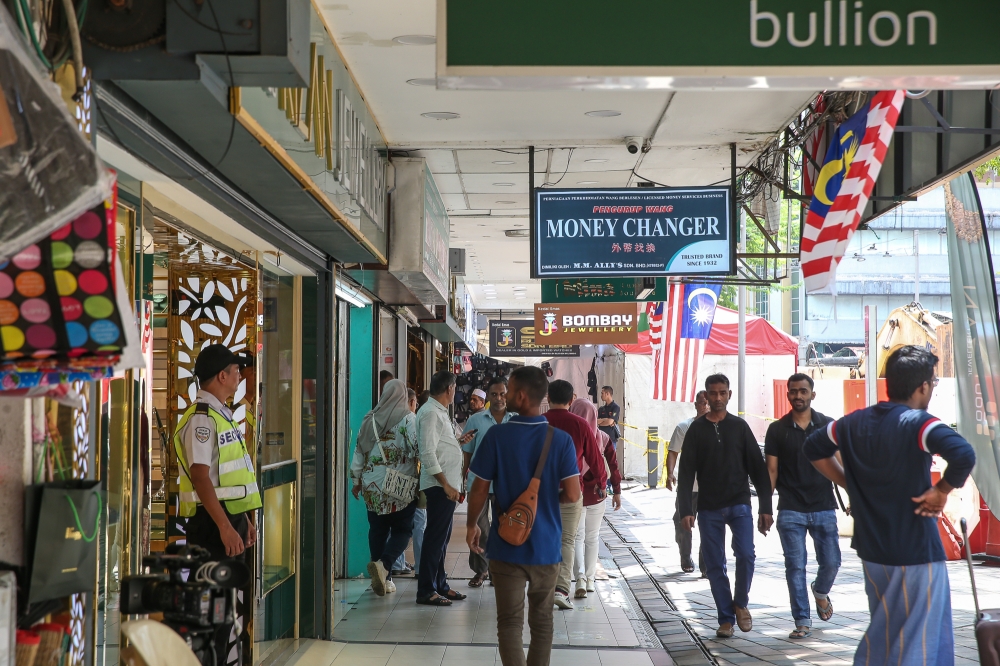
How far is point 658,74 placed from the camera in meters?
2.57

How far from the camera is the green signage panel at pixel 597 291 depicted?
38.6 feet

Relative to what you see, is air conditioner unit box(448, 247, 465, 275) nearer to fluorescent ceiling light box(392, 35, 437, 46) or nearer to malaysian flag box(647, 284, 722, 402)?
malaysian flag box(647, 284, 722, 402)

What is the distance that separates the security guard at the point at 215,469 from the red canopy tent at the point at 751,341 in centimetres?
1477

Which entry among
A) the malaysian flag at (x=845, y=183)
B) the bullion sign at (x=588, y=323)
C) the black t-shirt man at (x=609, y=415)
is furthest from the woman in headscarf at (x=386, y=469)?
the bullion sign at (x=588, y=323)

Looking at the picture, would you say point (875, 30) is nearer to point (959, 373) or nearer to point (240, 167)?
point (240, 167)

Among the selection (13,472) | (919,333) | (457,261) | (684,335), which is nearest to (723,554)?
(13,472)

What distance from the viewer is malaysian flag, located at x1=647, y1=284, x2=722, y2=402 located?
14938 millimetres

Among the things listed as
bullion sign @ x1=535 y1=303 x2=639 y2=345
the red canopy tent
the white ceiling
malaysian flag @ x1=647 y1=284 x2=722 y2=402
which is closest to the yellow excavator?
malaysian flag @ x1=647 y1=284 x2=722 y2=402

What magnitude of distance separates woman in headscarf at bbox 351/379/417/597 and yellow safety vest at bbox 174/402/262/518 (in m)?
3.19

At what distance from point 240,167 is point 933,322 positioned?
11032 mm

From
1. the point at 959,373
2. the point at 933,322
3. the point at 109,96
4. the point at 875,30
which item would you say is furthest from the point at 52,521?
the point at 933,322

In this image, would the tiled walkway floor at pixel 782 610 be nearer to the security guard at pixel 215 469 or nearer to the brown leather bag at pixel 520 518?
the brown leather bag at pixel 520 518

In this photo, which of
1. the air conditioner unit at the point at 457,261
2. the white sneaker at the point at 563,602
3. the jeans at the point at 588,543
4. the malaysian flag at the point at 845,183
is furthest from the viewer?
the air conditioner unit at the point at 457,261

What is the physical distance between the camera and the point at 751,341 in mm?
18750
